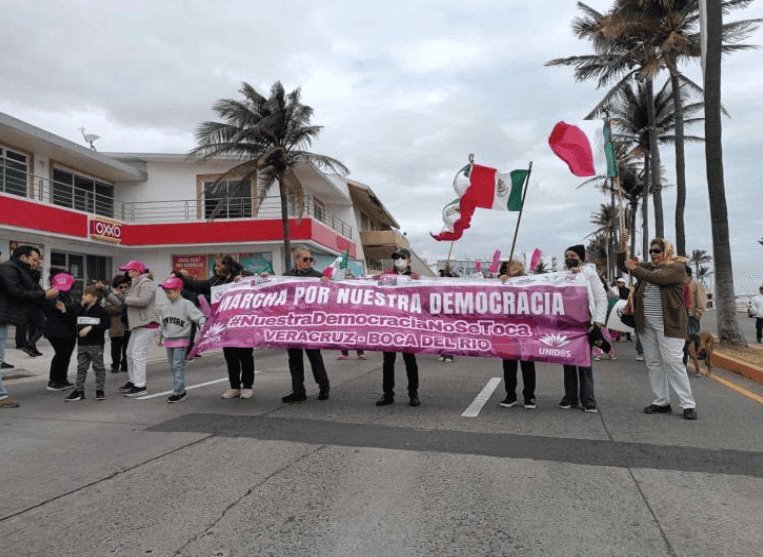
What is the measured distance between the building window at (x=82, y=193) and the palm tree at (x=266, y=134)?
17.8ft

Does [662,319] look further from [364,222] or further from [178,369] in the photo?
[364,222]

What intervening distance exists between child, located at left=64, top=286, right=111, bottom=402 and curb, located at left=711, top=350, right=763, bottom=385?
9.68 metres

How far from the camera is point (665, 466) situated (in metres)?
4.33

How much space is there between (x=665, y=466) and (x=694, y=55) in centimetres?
1899

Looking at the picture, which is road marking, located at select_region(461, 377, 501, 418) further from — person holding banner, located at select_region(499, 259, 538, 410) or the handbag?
the handbag

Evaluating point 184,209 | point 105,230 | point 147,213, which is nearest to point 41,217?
point 105,230

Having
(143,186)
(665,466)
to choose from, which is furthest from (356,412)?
(143,186)

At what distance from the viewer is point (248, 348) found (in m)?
7.10

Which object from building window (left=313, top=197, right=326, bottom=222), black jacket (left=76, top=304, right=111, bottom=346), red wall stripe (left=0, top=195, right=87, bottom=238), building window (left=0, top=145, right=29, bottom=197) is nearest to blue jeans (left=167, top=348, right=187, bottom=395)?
black jacket (left=76, top=304, right=111, bottom=346)

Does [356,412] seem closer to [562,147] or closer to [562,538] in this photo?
[562,538]

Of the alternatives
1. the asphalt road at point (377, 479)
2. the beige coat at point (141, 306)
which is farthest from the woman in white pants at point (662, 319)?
A: the beige coat at point (141, 306)

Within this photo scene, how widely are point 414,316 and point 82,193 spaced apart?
75.3ft

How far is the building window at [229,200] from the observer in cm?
2704

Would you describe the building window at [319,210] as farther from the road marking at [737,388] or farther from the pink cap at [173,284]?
the road marking at [737,388]
